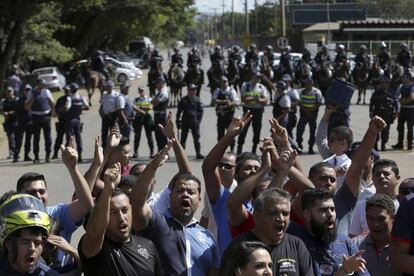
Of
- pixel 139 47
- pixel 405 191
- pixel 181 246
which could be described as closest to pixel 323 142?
pixel 405 191

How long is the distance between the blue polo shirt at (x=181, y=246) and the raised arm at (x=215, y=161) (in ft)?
2.37

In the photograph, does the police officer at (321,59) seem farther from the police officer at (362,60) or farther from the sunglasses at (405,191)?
the sunglasses at (405,191)

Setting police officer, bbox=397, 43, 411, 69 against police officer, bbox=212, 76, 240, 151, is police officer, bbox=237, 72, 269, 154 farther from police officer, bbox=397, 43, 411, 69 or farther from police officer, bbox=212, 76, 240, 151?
police officer, bbox=397, 43, 411, 69

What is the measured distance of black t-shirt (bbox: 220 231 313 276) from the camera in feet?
18.6

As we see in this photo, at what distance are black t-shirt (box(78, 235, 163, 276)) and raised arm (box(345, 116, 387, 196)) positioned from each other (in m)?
2.04

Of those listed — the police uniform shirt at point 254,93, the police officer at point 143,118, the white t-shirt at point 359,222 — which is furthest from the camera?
the police uniform shirt at point 254,93

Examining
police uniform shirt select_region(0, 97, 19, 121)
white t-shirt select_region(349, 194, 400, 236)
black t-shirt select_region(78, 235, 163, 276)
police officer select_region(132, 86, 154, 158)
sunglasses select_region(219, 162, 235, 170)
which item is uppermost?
sunglasses select_region(219, 162, 235, 170)

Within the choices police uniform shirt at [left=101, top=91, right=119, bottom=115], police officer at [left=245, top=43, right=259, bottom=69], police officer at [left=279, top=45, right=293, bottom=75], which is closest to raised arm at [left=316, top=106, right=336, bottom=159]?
police uniform shirt at [left=101, top=91, right=119, bottom=115]

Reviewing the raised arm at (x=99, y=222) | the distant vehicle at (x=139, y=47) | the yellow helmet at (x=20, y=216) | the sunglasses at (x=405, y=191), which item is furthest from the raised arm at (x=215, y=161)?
the distant vehicle at (x=139, y=47)

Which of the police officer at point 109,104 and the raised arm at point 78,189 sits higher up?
the raised arm at point 78,189

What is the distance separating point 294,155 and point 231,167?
1.37 m

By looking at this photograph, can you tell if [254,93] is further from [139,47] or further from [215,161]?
[139,47]

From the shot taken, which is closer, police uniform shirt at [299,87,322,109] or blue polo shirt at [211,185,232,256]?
blue polo shirt at [211,185,232,256]

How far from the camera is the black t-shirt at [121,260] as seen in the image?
5.63 meters
